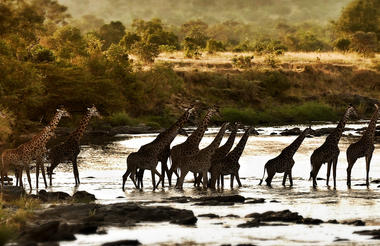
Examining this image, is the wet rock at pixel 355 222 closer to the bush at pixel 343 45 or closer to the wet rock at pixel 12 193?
the wet rock at pixel 12 193

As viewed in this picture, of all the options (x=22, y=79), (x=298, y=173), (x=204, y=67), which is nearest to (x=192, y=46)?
(x=204, y=67)

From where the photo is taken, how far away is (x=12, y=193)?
17.9 metres

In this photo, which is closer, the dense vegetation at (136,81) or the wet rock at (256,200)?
the wet rock at (256,200)

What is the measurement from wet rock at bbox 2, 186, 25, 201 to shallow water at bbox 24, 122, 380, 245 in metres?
1.58

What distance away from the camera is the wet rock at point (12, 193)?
56.6 feet

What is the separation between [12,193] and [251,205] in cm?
Answer: 506

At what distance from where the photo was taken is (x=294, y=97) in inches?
2650

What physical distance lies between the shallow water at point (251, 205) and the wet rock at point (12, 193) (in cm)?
158

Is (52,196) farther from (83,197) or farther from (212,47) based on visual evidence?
(212,47)

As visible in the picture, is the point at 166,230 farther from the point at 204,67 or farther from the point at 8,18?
the point at 204,67

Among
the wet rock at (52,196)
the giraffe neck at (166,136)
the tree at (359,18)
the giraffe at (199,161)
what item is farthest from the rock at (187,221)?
the tree at (359,18)

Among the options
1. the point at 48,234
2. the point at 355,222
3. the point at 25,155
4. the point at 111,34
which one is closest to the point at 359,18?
the point at 111,34

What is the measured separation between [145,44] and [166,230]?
187 feet

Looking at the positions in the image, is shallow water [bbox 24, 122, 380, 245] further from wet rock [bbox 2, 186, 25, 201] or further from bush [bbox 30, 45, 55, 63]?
bush [bbox 30, 45, 55, 63]
